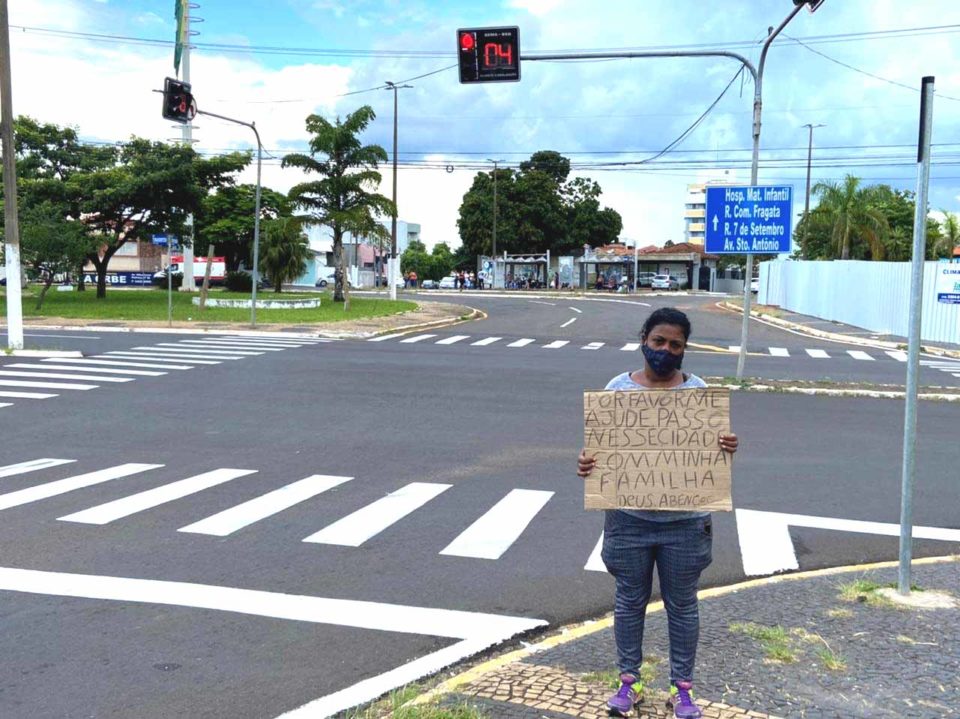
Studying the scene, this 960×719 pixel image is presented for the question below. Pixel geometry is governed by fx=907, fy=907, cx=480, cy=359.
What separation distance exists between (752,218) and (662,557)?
13.6 meters

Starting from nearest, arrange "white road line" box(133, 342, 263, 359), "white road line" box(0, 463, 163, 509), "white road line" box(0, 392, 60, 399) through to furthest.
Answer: "white road line" box(0, 463, 163, 509), "white road line" box(0, 392, 60, 399), "white road line" box(133, 342, 263, 359)

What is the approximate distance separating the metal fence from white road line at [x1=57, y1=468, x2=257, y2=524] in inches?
873

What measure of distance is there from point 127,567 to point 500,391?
9.63m

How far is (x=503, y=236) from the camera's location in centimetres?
7500

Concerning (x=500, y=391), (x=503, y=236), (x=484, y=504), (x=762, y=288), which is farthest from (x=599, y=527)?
(x=503, y=236)

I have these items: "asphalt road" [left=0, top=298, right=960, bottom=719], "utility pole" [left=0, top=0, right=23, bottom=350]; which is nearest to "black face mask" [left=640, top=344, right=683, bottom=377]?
"asphalt road" [left=0, top=298, right=960, bottom=719]

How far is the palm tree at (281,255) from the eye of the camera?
147 ft

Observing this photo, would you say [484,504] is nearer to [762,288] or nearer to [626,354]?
[626,354]

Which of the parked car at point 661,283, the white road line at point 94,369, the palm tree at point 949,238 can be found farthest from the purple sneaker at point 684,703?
the parked car at point 661,283

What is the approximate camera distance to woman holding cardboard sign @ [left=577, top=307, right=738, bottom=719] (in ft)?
13.0

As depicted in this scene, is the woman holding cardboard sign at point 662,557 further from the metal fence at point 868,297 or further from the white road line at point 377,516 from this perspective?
the metal fence at point 868,297

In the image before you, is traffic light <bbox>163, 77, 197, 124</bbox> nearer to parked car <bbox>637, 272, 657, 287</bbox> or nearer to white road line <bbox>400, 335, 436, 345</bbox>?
white road line <bbox>400, 335, 436, 345</bbox>

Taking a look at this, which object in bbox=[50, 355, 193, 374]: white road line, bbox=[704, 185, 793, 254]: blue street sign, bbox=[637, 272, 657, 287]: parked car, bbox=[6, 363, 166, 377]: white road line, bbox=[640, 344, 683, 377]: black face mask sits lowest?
bbox=[6, 363, 166, 377]: white road line

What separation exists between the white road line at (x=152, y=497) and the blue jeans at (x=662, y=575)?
4829 mm
